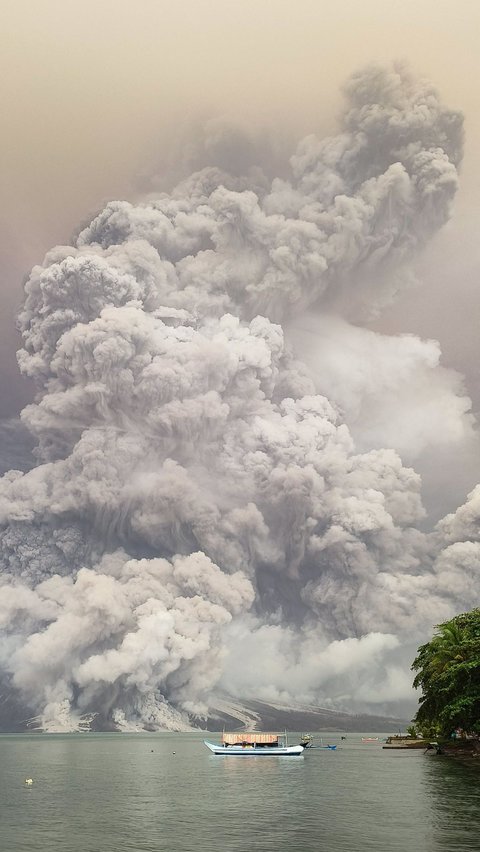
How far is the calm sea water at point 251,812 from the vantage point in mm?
40156

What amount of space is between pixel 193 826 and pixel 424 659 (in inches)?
2511

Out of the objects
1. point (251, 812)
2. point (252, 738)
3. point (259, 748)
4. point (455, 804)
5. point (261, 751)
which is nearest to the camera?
point (455, 804)

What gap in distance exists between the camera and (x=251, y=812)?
53812mm

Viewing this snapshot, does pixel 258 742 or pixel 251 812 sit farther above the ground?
pixel 258 742

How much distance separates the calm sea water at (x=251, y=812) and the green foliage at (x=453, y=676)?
5.30 meters

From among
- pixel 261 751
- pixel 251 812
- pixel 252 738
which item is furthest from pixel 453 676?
pixel 252 738

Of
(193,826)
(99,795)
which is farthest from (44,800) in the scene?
(193,826)

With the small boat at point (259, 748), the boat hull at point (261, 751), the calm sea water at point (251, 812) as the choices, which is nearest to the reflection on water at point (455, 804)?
the calm sea water at point (251, 812)

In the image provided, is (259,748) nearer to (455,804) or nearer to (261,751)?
(261,751)

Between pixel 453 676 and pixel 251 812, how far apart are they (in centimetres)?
2849

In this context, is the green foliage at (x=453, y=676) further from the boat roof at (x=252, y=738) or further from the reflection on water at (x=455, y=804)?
the boat roof at (x=252, y=738)

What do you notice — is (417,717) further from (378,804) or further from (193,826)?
(193,826)

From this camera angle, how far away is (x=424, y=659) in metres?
104

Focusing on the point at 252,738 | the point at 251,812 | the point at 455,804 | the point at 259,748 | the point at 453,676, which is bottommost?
the point at 251,812
